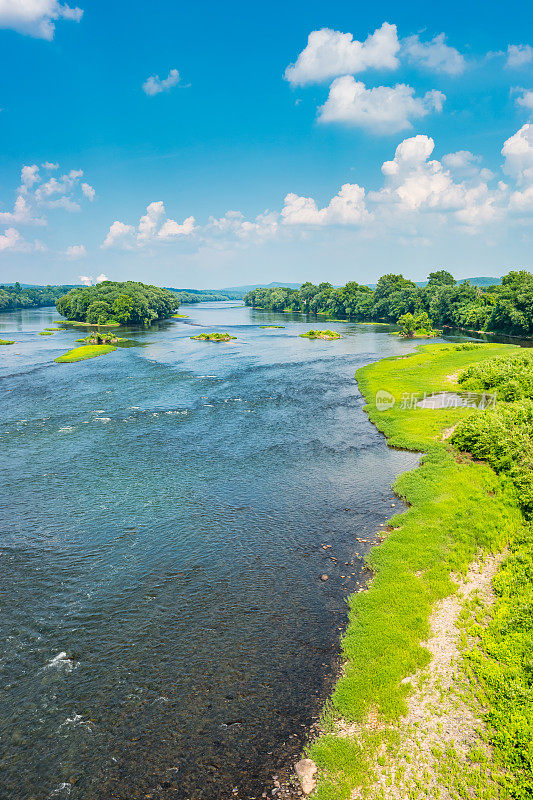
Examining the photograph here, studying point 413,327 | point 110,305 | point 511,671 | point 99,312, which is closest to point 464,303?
point 413,327

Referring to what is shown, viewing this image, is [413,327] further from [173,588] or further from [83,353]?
[173,588]

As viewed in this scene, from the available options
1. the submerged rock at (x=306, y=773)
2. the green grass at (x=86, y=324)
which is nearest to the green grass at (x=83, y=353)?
the green grass at (x=86, y=324)

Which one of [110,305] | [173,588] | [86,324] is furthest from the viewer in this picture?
[86,324]

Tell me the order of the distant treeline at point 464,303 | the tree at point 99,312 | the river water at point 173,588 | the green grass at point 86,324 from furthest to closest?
the green grass at point 86,324 < the tree at point 99,312 < the distant treeline at point 464,303 < the river water at point 173,588

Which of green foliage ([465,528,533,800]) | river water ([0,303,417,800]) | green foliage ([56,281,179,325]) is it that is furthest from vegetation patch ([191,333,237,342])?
green foliage ([465,528,533,800])

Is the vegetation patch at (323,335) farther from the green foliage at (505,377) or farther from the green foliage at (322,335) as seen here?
the green foliage at (505,377)

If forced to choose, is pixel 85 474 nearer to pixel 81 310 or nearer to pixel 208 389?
pixel 208 389

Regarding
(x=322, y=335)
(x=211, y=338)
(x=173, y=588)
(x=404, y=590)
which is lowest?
(x=173, y=588)
